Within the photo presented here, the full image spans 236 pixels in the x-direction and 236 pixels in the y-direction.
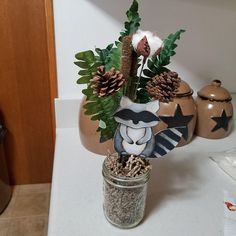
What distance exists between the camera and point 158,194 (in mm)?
702

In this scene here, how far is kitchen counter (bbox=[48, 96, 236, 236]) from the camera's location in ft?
1.96

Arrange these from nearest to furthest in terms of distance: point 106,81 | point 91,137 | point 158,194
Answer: point 106,81 < point 158,194 < point 91,137

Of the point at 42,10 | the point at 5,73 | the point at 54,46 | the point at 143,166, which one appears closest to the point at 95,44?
the point at 54,46

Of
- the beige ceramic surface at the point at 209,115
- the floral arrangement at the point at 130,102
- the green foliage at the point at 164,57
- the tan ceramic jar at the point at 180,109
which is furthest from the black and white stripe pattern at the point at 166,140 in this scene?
the beige ceramic surface at the point at 209,115

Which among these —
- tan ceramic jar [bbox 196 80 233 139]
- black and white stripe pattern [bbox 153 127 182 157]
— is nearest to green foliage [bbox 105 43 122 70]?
black and white stripe pattern [bbox 153 127 182 157]

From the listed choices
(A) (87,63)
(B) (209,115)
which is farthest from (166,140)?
(B) (209,115)

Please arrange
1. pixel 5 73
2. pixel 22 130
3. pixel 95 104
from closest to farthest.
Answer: pixel 95 104, pixel 5 73, pixel 22 130

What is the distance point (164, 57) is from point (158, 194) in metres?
0.36

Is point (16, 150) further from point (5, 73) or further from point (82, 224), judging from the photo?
point (82, 224)

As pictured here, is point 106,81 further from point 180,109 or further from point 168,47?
point 180,109

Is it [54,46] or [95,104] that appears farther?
[54,46]

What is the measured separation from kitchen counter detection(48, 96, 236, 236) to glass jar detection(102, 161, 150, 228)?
24mm

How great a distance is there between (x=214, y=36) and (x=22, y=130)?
922 millimetres

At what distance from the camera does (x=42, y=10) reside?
1.07m
